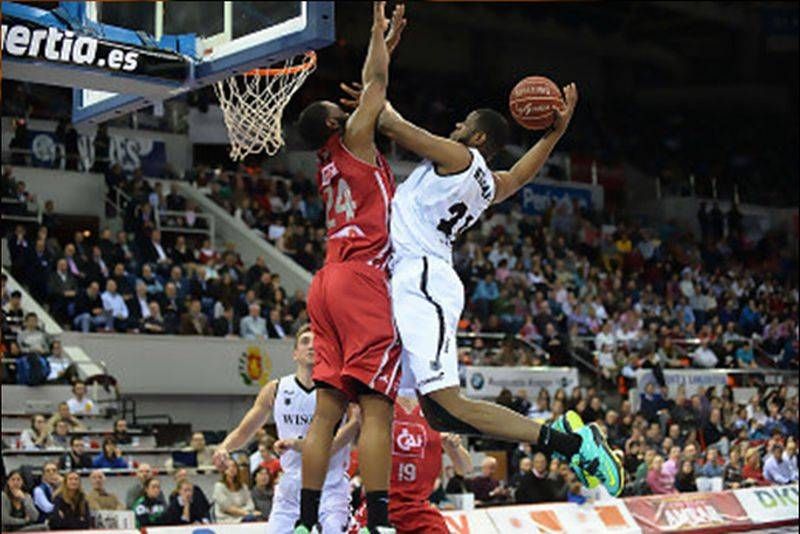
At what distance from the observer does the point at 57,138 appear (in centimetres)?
2523

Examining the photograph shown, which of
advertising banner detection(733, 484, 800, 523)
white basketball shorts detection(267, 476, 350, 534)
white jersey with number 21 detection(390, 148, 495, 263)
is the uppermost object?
white jersey with number 21 detection(390, 148, 495, 263)

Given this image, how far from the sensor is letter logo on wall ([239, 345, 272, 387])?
70.9 feet

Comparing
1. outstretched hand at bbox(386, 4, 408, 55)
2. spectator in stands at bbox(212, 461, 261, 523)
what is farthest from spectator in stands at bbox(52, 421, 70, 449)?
outstretched hand at bbox(386, 4, 408, 55)

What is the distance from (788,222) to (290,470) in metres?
30.0

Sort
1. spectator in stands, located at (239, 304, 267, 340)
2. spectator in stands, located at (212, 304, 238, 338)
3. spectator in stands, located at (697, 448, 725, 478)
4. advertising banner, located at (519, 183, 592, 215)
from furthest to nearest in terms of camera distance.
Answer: advertising banner, located at (519, 183, 592, 215) → spectator in stands, located at (239, 304, 267, 340) → spectator in stands, located at (212, 304, 238, 338) → spectator in stands, located at (697, 448, 725, 478)

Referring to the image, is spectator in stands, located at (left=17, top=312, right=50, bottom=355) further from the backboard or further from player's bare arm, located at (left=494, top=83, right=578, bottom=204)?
player's bare arm, located at (left=494, top=83, right=578, bottom=204)

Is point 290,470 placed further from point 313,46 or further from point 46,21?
point 46,21

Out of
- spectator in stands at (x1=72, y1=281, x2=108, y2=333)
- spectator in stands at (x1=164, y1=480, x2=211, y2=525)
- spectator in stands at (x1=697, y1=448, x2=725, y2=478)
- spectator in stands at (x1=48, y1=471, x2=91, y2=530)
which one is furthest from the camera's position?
spectator in stands at (x1=72, y1=281, x2=108, y2=333)

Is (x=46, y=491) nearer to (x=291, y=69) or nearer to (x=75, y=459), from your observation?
(x=75, y=459)

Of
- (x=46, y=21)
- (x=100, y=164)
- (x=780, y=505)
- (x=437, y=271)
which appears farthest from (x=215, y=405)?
(x=437, y=271)

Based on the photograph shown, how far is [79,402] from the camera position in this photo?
1847 cm

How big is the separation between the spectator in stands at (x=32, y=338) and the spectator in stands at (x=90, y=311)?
1.09m

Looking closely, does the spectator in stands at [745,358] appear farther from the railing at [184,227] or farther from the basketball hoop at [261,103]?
the basketball hoop at [261,103]

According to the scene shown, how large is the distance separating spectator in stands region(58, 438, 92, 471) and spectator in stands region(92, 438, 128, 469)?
0.09 metres
